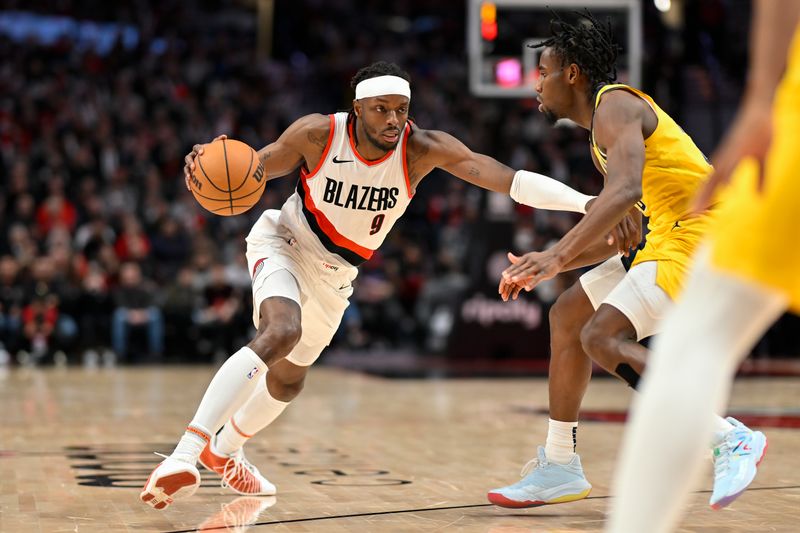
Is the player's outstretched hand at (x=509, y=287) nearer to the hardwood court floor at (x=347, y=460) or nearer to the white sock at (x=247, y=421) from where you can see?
the hardwood court floor at (x=347, y=460)

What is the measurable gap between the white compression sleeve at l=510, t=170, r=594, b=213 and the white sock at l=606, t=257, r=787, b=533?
2539 mm

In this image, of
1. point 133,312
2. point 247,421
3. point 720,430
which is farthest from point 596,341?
point 133,312

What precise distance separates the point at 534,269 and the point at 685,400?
1477 millimetres

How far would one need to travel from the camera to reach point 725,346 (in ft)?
7.47

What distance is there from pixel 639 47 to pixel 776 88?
11259 millimetres

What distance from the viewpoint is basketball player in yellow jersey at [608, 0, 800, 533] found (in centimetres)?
220

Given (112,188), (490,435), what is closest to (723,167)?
(490,435)

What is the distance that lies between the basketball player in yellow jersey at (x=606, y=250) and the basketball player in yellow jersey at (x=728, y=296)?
1.42 meters

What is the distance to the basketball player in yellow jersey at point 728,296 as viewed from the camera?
220 centimetres

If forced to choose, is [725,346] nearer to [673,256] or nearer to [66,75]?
[673,256]

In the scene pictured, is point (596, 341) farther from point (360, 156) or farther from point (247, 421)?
point (247, 421)

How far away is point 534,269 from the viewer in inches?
146


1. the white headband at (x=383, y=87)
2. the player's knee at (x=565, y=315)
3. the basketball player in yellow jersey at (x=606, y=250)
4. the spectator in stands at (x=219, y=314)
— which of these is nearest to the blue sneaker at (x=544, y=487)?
the basketball player in yellow jersey at (x=606, y=250)

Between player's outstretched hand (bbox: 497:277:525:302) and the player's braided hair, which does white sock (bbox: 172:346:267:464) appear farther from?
the player's braided hair
